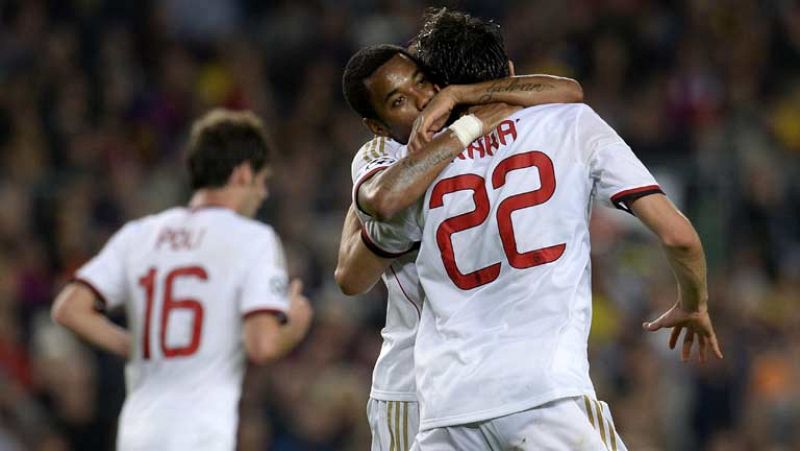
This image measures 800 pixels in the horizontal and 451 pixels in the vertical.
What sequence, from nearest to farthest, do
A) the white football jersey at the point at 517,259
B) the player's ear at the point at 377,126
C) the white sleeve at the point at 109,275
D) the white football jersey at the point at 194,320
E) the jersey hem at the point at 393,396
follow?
the white football jersey at the point at 517,259
the player's ear at the point at 377,126
the jersey hem at the point at 393,396
the white football jersey at the point at 194,320
the white sleeve at the point at 109,275

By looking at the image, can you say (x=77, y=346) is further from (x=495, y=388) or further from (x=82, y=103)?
(x=495, y=388)

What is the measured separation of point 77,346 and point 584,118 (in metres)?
6.05

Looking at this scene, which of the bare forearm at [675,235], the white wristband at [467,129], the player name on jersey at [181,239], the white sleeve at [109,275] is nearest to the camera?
the bare forearm at [675,235]

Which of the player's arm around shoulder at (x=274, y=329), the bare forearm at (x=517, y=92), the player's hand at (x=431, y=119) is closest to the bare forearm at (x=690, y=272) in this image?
the bare forearm at (x=517, y=92)

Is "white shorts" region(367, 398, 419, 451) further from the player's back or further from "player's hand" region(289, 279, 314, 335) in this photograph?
"player's hand" region(289, 279, 314, 335)

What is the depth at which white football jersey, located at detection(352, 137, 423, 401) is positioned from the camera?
4.27 meters

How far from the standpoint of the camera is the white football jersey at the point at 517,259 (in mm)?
3785

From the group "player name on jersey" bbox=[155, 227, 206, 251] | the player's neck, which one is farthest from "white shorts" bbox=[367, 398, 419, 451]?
the player's neck

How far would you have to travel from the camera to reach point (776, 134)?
1113 cm

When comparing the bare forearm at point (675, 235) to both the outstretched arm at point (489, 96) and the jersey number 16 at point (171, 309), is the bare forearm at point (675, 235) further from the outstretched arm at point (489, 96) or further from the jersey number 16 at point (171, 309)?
the jersey number 16 at point (171, 309)

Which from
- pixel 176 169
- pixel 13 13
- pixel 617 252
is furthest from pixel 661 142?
pixel 13 13

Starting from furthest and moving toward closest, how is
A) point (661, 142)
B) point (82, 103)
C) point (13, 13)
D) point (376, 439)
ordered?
point (13, 13), point (82, 103), point (661, 142), point (376, 439)

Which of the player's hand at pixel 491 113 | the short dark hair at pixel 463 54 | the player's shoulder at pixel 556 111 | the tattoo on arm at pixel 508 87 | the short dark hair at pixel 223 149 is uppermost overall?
the short dark hair at pixel 463 54

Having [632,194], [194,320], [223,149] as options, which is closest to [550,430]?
[632,194]
